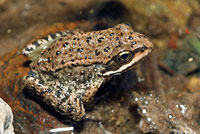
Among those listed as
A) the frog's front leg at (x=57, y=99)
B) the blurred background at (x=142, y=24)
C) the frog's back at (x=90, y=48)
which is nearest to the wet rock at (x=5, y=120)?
the frog's front leg at (x=57, y=99)

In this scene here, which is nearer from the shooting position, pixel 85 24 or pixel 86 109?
pixel 86 109

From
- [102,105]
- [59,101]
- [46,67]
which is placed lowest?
[102,105]

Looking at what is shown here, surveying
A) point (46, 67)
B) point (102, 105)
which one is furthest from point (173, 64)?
point (46, 67)

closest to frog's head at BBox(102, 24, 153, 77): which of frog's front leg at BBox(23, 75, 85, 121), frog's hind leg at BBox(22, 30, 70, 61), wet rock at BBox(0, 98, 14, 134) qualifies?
frog's front leg at BBox(23, 75, 85, 121)

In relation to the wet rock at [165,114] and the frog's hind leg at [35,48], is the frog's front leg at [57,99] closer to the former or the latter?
the frog's hind leg at [35,48]

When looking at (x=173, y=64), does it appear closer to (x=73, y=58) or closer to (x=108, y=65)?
(x=108, y=65)

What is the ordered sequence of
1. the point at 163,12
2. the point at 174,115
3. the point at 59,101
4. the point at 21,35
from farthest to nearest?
the point at 163,12 < the point at 21,35 < the point at 174,115 < the point at 59,101
